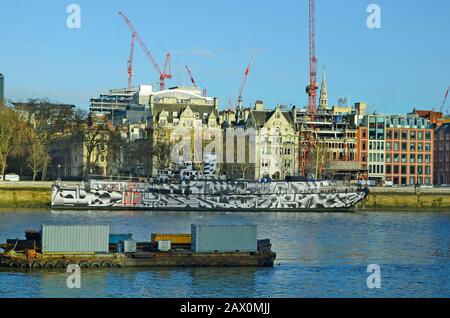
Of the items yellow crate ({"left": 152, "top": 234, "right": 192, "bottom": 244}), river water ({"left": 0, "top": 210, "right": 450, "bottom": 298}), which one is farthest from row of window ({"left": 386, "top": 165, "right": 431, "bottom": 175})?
yellow crate ({"left": 152, "top": 234, "right": 192, "bottom": 244})

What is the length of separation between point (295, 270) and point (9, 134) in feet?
218

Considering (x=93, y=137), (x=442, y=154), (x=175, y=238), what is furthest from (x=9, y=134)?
(x=442, y=154)

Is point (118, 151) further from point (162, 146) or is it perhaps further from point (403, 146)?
point (403, 146)

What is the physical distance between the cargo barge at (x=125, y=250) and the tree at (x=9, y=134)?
194 feet

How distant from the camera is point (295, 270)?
50875 millimetres

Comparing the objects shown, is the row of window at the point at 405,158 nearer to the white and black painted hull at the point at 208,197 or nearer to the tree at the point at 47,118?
the white and black painted hull at the point at 208,197

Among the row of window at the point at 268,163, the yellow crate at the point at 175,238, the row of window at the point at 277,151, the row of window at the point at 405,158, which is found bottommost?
the yellow crate at the point at 175,238

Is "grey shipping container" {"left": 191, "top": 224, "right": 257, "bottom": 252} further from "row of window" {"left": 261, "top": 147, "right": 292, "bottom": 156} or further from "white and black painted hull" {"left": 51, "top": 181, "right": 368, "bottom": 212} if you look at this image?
"row of window" {"left": 261, "top": 147, "right": 292, "bottom": 156}

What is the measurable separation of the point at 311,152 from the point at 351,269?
91792 millimetres

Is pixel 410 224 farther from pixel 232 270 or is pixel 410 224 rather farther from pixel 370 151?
pixel 370 151

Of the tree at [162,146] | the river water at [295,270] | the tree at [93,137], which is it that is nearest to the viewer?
the river water at [295,270]

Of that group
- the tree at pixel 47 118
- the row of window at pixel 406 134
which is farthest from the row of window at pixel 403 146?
the tree at pixel 47 118

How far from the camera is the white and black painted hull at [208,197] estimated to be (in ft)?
340
